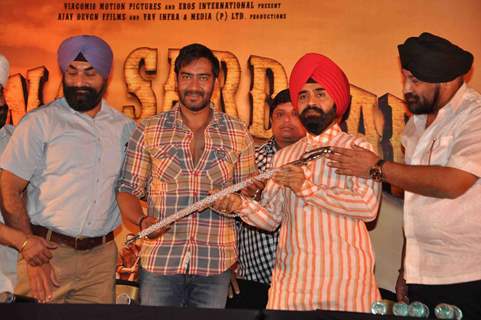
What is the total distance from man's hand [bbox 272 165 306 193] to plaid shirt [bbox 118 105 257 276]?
0.48m

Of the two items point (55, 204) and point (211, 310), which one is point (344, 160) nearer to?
point (211, 310)

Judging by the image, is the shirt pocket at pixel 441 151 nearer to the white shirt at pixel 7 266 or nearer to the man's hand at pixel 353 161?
the man's hand at pixel 353 161

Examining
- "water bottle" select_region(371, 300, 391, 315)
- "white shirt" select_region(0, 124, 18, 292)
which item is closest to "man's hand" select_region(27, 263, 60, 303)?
"white shirt" select_region(0, 124, 18, 292)

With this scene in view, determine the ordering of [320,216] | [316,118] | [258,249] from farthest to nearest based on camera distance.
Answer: [258,249] → [316,118] → [320,216]

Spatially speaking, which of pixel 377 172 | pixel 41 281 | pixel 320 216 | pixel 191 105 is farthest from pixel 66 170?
pixel 377 172

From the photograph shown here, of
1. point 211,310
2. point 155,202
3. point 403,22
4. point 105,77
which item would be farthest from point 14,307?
point 403,22

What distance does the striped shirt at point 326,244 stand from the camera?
328 centimetres

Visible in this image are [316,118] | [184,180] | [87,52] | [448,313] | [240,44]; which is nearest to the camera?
[448,313]

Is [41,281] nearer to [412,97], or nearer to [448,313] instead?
[412,97]

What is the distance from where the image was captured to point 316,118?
139 inches

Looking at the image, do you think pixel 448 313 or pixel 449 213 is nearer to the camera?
pixel 448 313

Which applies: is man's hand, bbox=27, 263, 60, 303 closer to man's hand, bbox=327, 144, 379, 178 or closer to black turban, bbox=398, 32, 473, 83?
man's hand, bbox=327, 144, 379, 178

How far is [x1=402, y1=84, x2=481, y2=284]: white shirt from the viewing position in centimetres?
316

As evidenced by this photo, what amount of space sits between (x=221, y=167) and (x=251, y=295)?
110 centimetres
